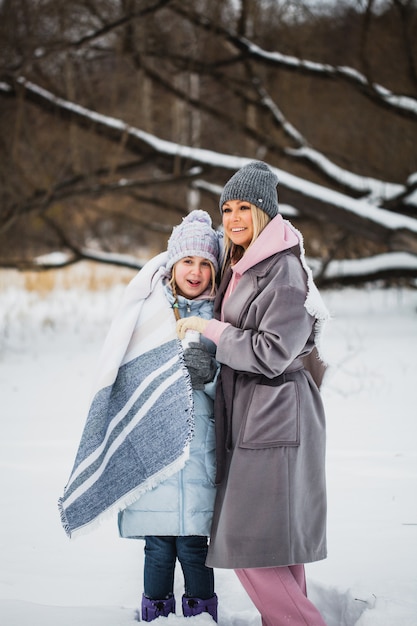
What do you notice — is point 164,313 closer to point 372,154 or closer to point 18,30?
point 18,30

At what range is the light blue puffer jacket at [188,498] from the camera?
2.40 m

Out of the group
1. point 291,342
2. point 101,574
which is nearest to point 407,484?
point 101,574

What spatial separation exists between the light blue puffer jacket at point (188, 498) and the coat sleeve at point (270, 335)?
25cm

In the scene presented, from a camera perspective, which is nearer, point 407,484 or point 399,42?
point 407,484

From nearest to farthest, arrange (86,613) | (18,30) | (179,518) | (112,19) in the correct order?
(179,518), (86,613), (18,30), (112,19)

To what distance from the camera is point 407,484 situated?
386cm

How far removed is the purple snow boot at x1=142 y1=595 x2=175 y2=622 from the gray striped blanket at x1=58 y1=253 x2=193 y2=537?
1.12ft

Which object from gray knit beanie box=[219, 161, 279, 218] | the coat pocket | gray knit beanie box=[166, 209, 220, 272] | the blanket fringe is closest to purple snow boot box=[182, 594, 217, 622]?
the blanket fringe

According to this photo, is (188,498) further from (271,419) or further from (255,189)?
(255,189)

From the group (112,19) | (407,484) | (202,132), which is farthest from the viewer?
(202,132)

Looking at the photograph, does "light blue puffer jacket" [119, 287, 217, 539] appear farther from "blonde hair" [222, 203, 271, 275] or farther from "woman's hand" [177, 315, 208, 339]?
"blonde hair" [222, 203, 271, 275]

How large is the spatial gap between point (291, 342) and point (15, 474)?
250cm

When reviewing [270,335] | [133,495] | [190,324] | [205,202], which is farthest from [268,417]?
[205,202]

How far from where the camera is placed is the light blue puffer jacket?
94.5 inches
